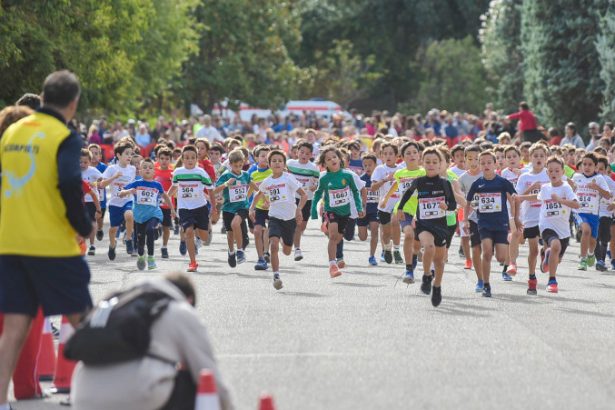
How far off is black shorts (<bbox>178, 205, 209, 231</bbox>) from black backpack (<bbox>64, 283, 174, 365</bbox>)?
520 inches

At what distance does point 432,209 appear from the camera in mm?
15945

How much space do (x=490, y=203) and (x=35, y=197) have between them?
852 centimetres

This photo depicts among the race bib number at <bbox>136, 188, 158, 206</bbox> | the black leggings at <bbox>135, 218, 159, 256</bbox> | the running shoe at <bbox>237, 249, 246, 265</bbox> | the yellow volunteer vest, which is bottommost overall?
the running shoe at <bbox>237, 249, 246, 265</bbox>

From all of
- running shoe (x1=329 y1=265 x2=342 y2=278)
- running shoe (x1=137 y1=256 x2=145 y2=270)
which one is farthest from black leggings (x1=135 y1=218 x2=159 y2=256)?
running shoe (x1=329 y1=265 x2=342 y2=278)

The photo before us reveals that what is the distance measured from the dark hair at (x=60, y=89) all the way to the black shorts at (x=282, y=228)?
30.3 feet

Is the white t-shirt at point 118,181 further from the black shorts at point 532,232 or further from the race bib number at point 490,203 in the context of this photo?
the race bib number at point 490,203

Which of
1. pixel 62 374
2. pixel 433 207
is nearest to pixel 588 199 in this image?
pixel 433 207

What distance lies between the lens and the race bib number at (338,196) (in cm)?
1970

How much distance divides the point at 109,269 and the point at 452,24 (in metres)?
72.2

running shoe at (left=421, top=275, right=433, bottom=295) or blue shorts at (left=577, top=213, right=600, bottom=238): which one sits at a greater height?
blue shorts at (left=577, top=213, right=600, bottom=238)

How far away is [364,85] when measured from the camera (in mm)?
92062

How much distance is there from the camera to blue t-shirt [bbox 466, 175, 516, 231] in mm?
16672

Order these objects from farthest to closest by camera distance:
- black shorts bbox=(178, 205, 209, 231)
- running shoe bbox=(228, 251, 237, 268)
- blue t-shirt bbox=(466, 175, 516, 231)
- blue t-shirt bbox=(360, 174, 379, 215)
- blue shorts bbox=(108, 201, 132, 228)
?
1. blue shorts bbox=(108, 201, 132, 228)
2. blue t-shirt bbox=(360, 174, 379, 215)
3. running shoe bbox=(228, 251, 237, 268)
4. black shorts bbox=(178, 205, 209, 231)
5. blue t-shirt bbox=(466, 175, 516, 231)

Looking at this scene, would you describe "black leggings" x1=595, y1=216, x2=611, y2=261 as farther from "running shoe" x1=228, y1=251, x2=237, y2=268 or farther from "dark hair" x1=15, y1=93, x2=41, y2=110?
"dark hair" x1=15, y1=93, x2=41, y2=110
